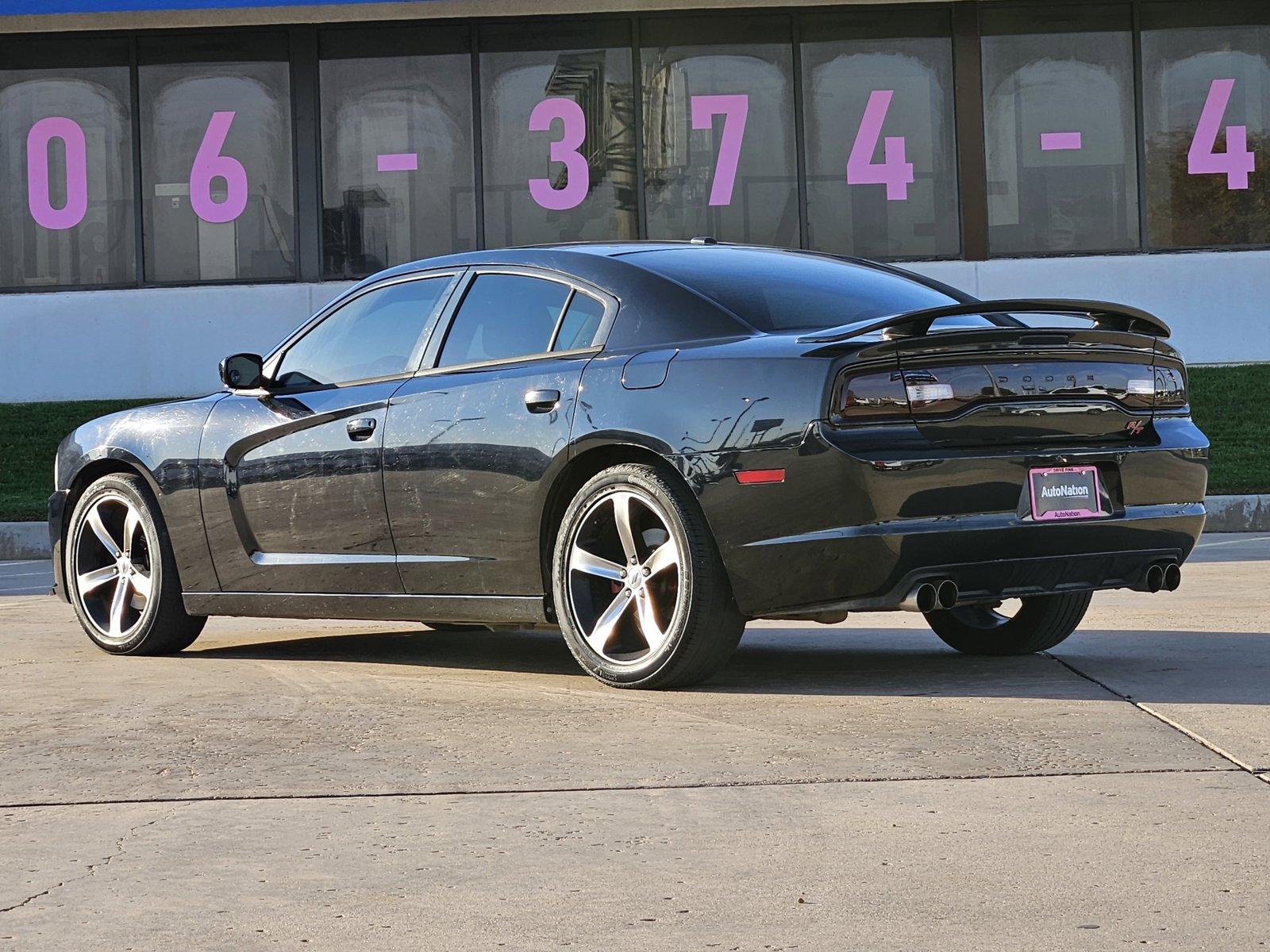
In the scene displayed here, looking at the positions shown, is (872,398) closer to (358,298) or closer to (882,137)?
(358,298)

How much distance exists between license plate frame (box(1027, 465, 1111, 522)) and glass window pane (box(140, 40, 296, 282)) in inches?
690

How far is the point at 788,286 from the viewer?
21.0 ft

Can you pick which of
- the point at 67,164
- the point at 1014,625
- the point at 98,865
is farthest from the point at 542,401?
the point at 67,164

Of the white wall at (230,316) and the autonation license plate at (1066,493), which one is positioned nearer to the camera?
the autonation license plate at (1066,493)

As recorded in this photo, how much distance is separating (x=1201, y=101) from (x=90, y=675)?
18.4 metres

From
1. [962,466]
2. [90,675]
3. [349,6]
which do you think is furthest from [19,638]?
[349,6]

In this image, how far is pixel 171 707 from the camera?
5.98m

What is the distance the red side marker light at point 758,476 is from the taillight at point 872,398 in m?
0.23

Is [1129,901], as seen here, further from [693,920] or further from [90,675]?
[90,675]

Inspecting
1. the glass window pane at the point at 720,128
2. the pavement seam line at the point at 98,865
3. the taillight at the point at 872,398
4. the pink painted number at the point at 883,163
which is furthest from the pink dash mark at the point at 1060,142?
the pavement seam line at the point at 98,865

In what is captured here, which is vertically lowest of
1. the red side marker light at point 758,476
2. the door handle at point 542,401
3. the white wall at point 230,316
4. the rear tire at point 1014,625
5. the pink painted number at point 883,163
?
the rear tire at point 1014,625

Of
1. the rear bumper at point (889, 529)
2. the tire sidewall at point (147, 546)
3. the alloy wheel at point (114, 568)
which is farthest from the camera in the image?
the alloy wheel at point (114, 568)

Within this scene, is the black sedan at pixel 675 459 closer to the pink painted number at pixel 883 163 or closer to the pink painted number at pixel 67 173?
the pink painted number at pixel 883 163

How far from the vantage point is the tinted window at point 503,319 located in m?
6.48
